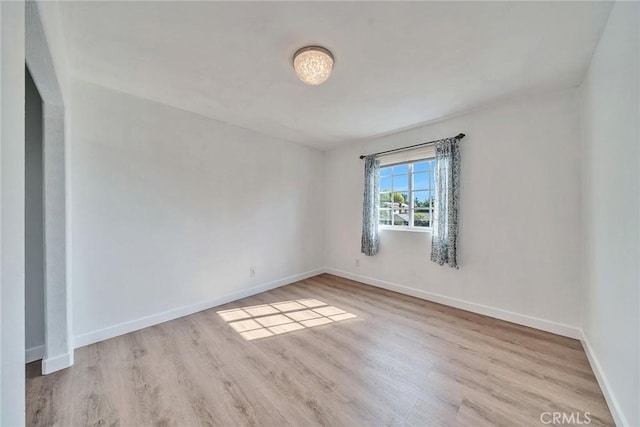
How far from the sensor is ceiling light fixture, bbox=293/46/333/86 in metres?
1.69

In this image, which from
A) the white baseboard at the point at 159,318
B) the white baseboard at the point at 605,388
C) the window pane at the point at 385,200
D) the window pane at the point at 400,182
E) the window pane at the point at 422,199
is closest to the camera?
the white baseboard at the point at 605,388

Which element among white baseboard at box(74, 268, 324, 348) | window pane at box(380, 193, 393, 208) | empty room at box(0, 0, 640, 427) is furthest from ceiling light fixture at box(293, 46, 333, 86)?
white baseboard at box(74, 268, 324, 348)

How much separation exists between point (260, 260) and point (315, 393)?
2135 mm

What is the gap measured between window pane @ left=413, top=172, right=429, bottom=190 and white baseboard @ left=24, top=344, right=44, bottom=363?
13.7 feet

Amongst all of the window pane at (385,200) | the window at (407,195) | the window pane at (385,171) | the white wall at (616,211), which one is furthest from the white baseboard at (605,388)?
the window pane at (385,171)

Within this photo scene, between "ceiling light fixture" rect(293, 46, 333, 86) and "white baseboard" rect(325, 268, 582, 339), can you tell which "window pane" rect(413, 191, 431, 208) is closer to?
"white baseboard" rect(325, 268, 582, 339)

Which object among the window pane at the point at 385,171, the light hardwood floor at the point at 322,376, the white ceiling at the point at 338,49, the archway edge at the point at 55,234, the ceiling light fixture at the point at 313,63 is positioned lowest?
the light hardwood floor at the point at 322,376

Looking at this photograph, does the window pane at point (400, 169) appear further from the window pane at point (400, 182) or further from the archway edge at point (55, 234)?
the archway edge at point (55, 234)

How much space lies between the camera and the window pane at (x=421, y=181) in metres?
3.25

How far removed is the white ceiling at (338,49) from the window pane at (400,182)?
1087 mm

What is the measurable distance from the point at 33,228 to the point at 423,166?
409 centimetres

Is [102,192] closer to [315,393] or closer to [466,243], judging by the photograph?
[315,393]
